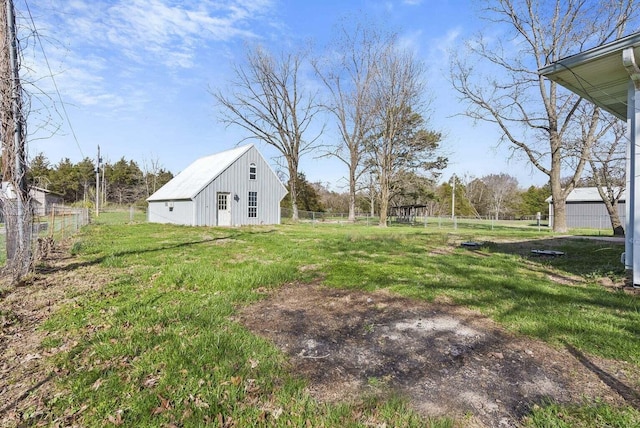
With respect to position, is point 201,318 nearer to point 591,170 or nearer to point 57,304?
point 57,304

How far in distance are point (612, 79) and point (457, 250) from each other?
5212mm

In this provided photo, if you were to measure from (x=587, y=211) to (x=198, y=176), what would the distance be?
3529cm

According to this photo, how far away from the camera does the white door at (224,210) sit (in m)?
20.0

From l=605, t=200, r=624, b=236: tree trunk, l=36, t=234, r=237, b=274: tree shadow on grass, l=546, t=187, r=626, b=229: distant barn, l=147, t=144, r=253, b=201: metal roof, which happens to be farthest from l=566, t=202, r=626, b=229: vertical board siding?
l=36, t=234, r=237, b=274: tree shadow on grass

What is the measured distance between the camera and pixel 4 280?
212 inches

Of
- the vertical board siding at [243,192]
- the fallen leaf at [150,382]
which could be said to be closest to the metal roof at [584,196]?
the vertical board siding at [243,192]

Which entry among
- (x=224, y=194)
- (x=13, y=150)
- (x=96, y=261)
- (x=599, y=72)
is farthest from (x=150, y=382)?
(x=224, y=194)

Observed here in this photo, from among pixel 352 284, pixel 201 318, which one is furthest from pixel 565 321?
pixel 201 318

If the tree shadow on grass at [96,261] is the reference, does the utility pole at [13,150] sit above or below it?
above

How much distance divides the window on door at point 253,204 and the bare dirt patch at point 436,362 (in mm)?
17876

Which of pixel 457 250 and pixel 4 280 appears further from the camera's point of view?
pixel 457 250

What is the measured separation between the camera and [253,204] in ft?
71.3

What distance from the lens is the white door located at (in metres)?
20.0

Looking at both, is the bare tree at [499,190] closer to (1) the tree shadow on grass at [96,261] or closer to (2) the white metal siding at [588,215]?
(2) the white metal siding at [588,215]
